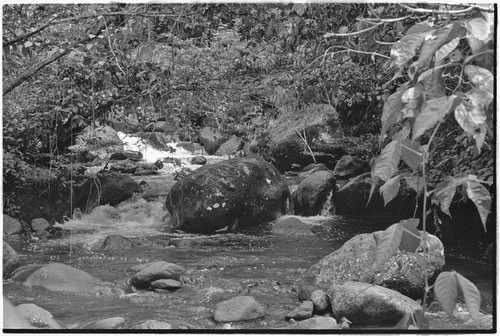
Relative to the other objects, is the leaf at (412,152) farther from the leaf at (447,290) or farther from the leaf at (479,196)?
the leaf at (447,290)

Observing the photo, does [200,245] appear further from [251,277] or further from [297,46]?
[297,46]

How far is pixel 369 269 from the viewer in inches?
211

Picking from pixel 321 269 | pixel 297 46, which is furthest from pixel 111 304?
pixel 297 46

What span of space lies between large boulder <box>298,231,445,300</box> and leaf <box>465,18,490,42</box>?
379 centimetres

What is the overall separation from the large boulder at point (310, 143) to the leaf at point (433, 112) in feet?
32.9

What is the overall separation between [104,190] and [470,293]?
8443 mm

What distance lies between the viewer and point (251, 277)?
19.6 ft

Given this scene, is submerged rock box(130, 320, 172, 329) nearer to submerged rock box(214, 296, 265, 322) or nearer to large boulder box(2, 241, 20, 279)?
submerged rock box(214, 296, 265, 322)

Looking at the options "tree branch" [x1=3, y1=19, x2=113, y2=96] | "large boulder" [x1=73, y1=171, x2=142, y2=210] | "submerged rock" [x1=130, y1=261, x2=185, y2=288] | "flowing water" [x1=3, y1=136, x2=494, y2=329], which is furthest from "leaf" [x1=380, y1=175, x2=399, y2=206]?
"large boulder" [x1=73, y1=171, x2=142, y2=210]

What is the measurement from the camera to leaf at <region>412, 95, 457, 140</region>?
1.27 meters

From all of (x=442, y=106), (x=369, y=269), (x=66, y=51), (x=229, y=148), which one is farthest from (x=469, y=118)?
(x=229, y=148)

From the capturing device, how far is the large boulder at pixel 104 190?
888cm

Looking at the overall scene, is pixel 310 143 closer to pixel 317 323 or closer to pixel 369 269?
pixel 369 269

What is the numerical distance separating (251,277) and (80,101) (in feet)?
7.56
